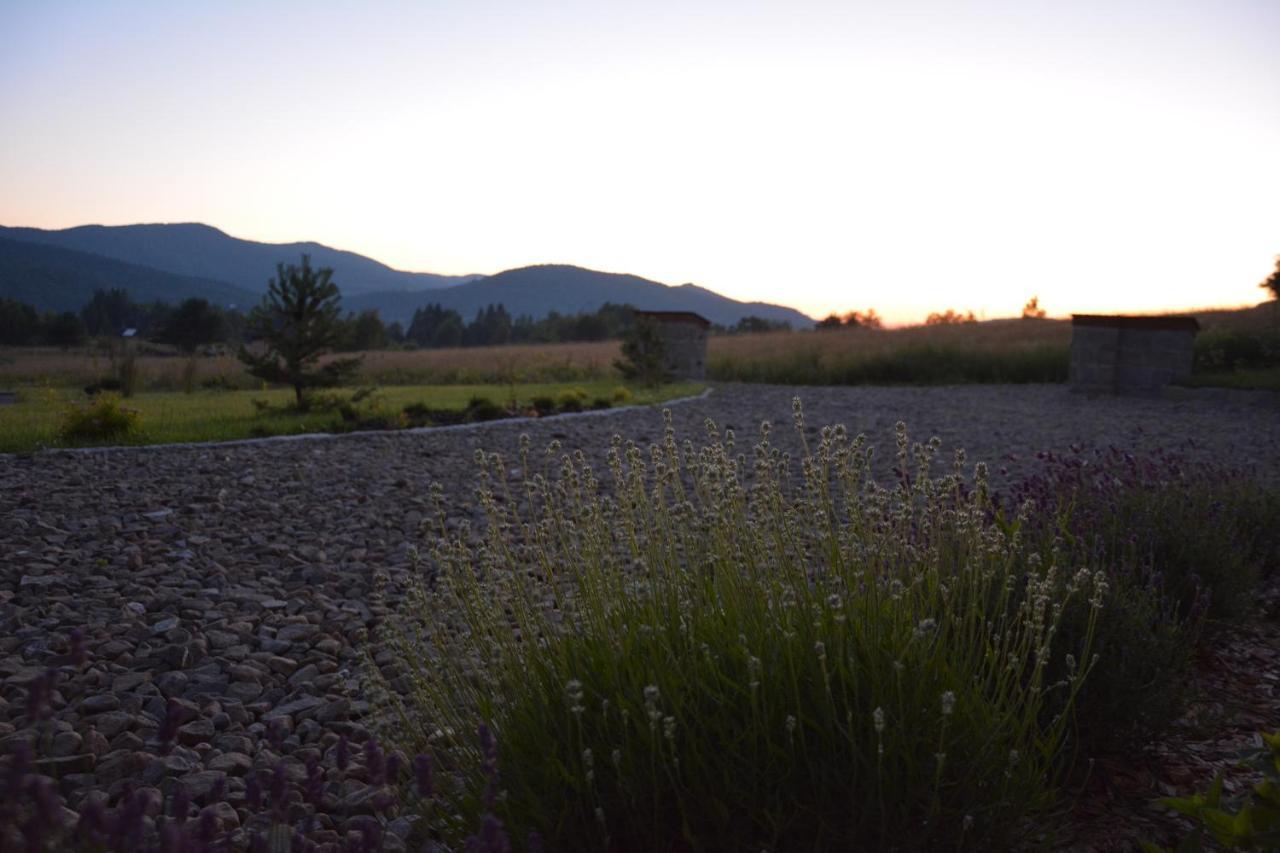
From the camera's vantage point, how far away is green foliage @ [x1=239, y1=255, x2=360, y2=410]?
13.1 metres

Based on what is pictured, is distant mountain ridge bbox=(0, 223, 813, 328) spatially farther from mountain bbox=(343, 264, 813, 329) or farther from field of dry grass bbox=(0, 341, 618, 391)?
field of dry grass bbox=(0, 341, 618, 391)

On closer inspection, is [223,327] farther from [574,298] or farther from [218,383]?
[574,298]

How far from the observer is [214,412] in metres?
12.7

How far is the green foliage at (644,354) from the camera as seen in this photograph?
741 inches

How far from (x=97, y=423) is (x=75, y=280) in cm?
10623

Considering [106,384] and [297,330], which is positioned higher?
[297,330]

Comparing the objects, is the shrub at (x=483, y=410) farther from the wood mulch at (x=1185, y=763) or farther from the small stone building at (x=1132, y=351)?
the small stone building at (x=1132, y=351)

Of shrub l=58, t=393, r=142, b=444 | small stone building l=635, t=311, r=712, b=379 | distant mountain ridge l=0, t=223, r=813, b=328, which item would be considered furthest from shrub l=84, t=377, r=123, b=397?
distant mountain ridge l=0, t=223, r=813, b=328

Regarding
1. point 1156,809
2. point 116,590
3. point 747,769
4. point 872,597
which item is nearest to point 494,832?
point 747,769

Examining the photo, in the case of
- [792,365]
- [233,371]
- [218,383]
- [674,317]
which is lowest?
[218,383]

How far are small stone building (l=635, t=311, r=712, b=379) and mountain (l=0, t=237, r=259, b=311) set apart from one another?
7375 cm

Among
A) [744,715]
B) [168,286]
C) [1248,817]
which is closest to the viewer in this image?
[1248,817]

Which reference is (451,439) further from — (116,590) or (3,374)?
(3,374)

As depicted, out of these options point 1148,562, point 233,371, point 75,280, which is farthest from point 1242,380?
point 75,280
